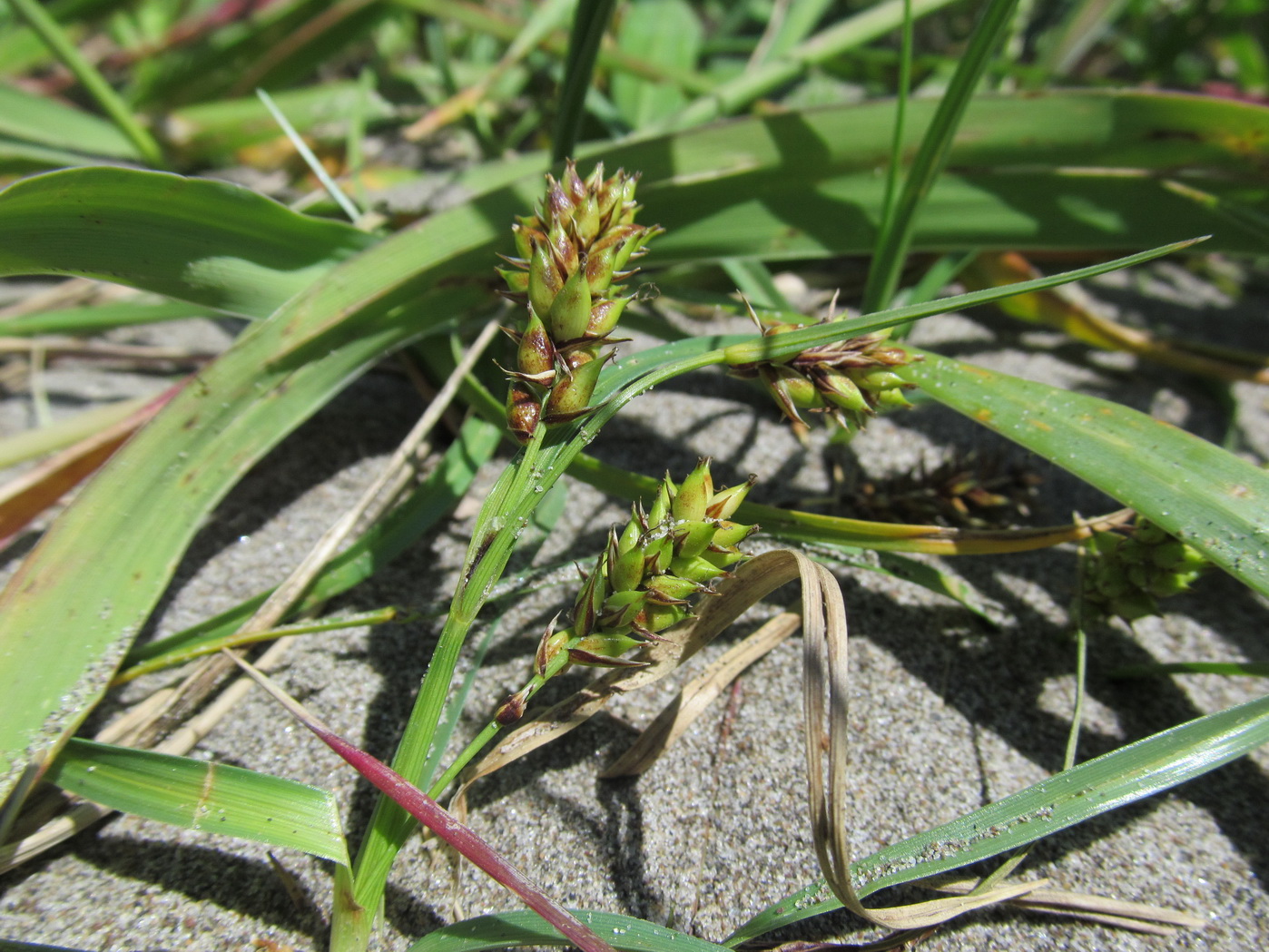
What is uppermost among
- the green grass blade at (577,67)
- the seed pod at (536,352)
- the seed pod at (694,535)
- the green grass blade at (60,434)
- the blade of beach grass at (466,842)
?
the green grass blade at (577,67)

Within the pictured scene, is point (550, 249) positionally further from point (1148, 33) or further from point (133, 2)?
point (133, 2)

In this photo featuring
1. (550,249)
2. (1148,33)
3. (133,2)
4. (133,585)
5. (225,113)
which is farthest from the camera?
(133,2)

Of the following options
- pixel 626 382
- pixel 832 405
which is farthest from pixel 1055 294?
pixel 626 382

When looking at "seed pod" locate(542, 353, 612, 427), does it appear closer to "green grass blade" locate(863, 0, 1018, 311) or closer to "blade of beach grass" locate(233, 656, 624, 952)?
"blade of beach grass" locate(233, 656, 624, 952)

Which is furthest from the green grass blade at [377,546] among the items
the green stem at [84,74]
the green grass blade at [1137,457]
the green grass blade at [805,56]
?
the green stem at [84,74]

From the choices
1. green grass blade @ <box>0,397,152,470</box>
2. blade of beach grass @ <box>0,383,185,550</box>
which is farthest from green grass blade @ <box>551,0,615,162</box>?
green grass blade @ <box>0,397,152,470</box>

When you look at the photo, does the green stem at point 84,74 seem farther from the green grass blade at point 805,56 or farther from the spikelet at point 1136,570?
the spikelet at point 1136,570
